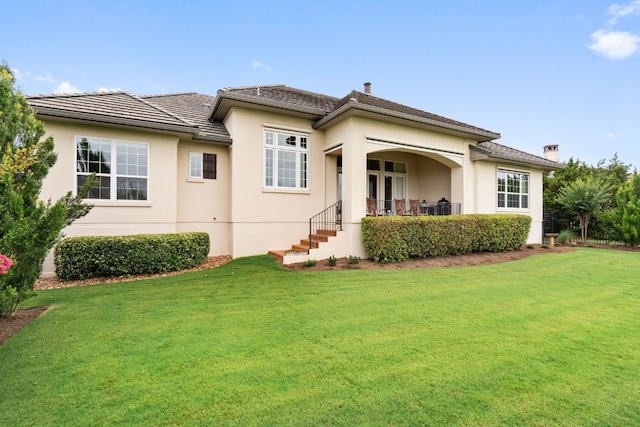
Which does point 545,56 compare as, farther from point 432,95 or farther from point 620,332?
point 620,332

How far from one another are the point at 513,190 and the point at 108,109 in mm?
17689

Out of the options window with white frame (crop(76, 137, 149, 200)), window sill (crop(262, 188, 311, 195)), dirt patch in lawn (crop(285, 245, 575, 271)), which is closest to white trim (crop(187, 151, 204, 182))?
window with white frame (crop(76, 137, 149, 200))

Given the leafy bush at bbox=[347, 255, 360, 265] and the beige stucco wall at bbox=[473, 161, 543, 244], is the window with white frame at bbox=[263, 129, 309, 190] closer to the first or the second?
the leafy bush at bbox=[347, 255, 360, 265]

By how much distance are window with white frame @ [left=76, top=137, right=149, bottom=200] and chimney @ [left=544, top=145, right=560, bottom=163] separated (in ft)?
84.1

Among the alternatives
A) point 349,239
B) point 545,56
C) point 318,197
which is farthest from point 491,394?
point 545,56

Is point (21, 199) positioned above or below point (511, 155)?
below

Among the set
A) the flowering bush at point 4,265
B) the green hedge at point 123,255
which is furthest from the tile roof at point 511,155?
the flowering bush at point 4,265

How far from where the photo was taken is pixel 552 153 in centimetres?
2178

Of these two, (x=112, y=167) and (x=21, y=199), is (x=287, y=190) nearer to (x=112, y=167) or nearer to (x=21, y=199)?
(x=112, y=167)

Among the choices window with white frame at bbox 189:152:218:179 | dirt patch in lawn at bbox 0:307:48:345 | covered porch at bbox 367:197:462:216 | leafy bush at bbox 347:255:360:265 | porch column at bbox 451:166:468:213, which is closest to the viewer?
dirt patch in lawn at bbox 0:307:48:345

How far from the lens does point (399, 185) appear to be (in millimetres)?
14969

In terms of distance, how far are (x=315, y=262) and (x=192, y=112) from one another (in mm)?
8196

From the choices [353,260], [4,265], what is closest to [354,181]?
[353,260]

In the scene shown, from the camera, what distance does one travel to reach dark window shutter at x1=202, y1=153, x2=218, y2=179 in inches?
422
